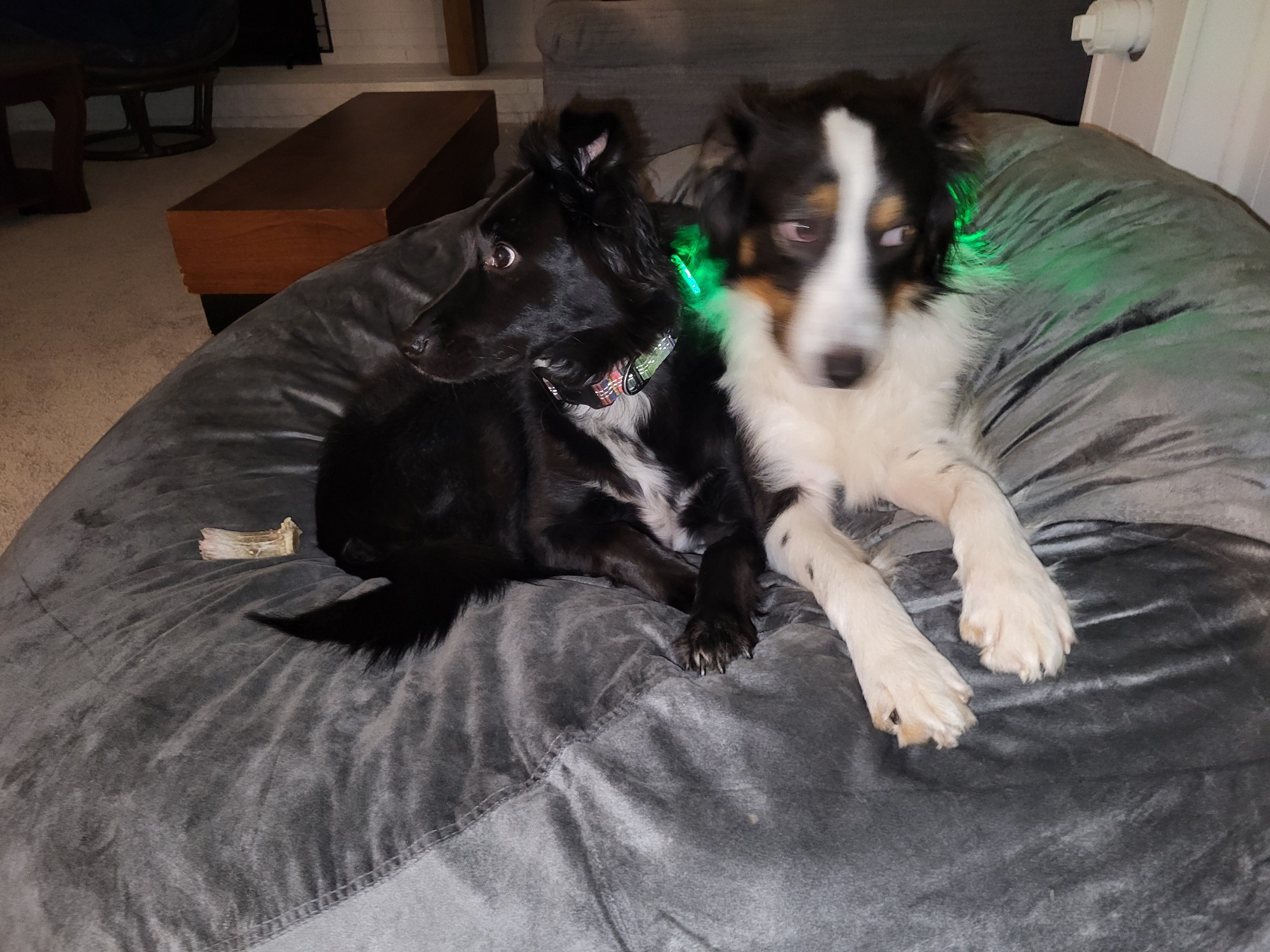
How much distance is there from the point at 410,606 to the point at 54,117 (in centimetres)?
507

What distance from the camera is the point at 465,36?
6.84 meters

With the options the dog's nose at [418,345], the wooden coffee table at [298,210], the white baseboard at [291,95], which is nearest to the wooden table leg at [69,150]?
the wooden coffee table at [298,210]

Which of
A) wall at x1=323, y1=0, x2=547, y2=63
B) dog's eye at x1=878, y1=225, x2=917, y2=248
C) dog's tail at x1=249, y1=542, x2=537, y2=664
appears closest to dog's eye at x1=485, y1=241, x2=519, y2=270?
dog's tail at x1=249, y1=542, x2=537, y2=664

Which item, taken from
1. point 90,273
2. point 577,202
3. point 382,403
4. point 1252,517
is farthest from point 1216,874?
point 90,273

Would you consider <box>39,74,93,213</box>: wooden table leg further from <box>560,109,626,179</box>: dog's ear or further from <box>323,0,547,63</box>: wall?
<box>560,109,626,179</box>: dog's ear

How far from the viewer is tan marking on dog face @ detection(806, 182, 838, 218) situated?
4.42 ft

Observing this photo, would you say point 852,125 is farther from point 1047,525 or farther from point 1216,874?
point 1216,874

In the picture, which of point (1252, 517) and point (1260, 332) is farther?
point (1260, 332)

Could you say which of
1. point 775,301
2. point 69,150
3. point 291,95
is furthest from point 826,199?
point 291,95

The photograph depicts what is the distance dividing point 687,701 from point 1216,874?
58 centimetres

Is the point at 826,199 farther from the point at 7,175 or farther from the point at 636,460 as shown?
the point at 7,175

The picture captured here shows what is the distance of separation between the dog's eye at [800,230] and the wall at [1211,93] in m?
1.14

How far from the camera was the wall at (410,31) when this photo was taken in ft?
23.8

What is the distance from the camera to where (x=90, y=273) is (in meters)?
4.32
